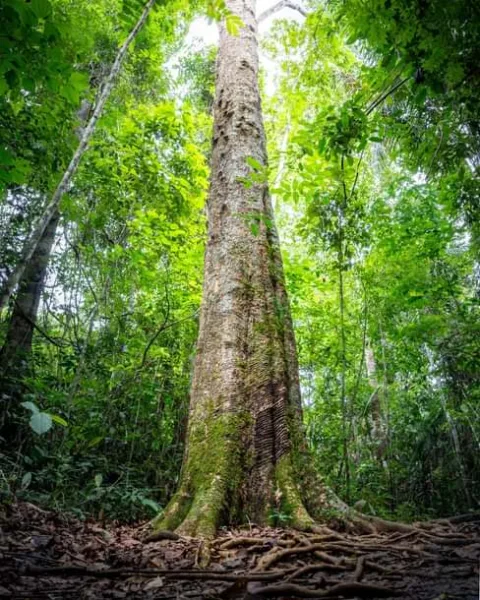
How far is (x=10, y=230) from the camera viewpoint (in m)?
5.46

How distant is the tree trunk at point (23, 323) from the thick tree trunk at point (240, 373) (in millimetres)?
2311

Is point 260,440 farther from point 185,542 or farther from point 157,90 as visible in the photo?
point 157,90

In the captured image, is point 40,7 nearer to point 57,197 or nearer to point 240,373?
point 57,197

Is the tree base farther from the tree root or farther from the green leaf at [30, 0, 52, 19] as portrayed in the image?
the green leaf at [30, 0, 52, 19]

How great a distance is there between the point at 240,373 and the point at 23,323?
399 centimetres

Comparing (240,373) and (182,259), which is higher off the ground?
(182,259)

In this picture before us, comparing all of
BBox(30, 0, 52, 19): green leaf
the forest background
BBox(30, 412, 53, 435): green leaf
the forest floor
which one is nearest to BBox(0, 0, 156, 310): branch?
the forest background

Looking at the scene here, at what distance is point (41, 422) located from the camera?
280 cm

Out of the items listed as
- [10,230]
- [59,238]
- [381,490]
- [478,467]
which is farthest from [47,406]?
[478,467]

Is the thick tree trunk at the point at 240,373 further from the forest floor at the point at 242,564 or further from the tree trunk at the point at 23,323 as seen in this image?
the tree trunk at the point at 23,323

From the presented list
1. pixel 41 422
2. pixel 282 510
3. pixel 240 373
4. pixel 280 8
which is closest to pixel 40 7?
pixel 41 422

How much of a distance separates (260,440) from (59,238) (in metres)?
5.75

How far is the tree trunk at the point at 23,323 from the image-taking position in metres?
4.58

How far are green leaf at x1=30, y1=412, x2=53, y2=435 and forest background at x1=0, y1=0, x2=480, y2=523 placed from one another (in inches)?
0.5
